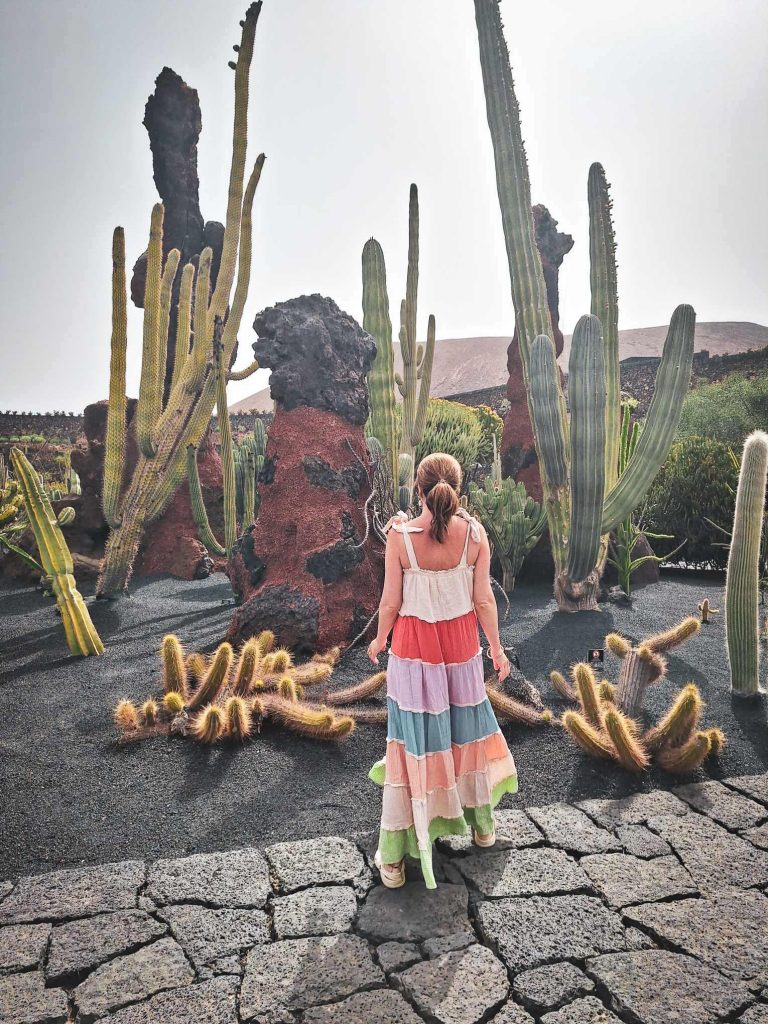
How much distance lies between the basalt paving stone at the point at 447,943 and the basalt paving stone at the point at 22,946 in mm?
1159

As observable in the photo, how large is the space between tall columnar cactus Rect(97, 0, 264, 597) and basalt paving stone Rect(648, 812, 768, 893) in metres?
6.13

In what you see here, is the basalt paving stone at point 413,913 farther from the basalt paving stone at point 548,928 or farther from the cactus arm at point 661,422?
the cactus arm at point 661,422

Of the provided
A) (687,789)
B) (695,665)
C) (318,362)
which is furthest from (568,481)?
(687,789)

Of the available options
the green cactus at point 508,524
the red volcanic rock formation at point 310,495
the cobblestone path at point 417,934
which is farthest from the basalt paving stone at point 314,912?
the green cactus at point 508,524

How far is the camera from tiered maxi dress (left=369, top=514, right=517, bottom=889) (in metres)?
2.30

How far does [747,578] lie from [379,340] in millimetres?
4495

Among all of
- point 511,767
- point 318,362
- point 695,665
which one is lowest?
point 695,665

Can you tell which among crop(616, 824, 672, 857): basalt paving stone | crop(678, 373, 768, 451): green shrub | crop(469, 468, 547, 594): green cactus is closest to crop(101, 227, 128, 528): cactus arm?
crop(469, 468, 547, 594): green cactus

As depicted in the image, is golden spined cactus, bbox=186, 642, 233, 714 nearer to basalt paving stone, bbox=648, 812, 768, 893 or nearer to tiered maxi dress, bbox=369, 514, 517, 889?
tiered maxi dress, bbox=369, 514, 517, 889

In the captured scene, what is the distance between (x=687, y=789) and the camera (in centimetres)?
295

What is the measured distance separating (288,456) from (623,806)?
3.50 meters

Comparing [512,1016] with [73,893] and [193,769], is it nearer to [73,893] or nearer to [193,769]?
[73,893]

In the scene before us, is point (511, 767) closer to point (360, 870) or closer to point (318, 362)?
point (360, 870)

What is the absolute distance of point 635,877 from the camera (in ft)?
7.66
